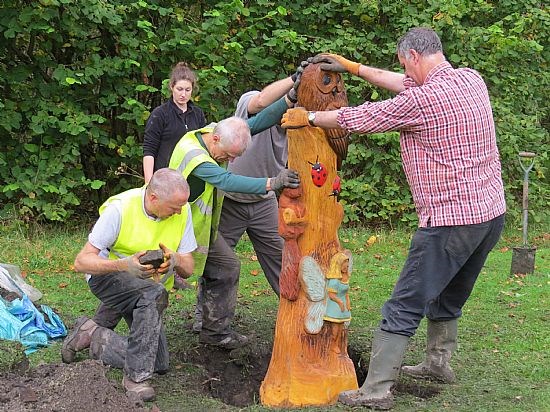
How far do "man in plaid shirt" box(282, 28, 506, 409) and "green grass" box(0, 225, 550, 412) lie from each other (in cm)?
46

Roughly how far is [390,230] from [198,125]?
149 inches

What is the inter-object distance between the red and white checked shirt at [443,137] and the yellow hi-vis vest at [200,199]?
111 cm

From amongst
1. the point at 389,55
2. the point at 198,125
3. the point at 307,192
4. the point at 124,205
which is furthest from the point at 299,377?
the point at 389,55

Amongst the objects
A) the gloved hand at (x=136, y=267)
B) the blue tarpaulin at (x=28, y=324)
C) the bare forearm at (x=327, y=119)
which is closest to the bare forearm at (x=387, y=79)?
the bare forearm at (x=327, y=119)

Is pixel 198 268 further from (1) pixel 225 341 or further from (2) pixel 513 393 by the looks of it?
(2) pixel 513 393

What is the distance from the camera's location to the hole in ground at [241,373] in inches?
198

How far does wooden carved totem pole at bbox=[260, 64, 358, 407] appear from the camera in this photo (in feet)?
15.5

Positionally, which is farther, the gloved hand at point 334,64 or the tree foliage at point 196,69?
the tree foliage at point 196,69

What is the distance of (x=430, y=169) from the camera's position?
448cm

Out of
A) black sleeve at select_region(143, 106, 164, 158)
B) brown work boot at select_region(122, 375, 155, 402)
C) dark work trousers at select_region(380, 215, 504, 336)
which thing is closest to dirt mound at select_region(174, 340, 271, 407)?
brown work boot at select_region(122, 375, 155, 402)

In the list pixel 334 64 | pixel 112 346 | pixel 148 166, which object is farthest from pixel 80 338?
pixel 148 166

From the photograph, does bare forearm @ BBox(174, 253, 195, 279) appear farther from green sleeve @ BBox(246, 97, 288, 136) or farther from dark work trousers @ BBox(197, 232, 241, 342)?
green sleeve @ BBox(246, 97, 288, 136)

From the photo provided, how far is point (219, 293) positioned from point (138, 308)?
1.16 m

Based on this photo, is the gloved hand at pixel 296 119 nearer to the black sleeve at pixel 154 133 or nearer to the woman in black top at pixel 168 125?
the woman in black top at pixel 168 125
